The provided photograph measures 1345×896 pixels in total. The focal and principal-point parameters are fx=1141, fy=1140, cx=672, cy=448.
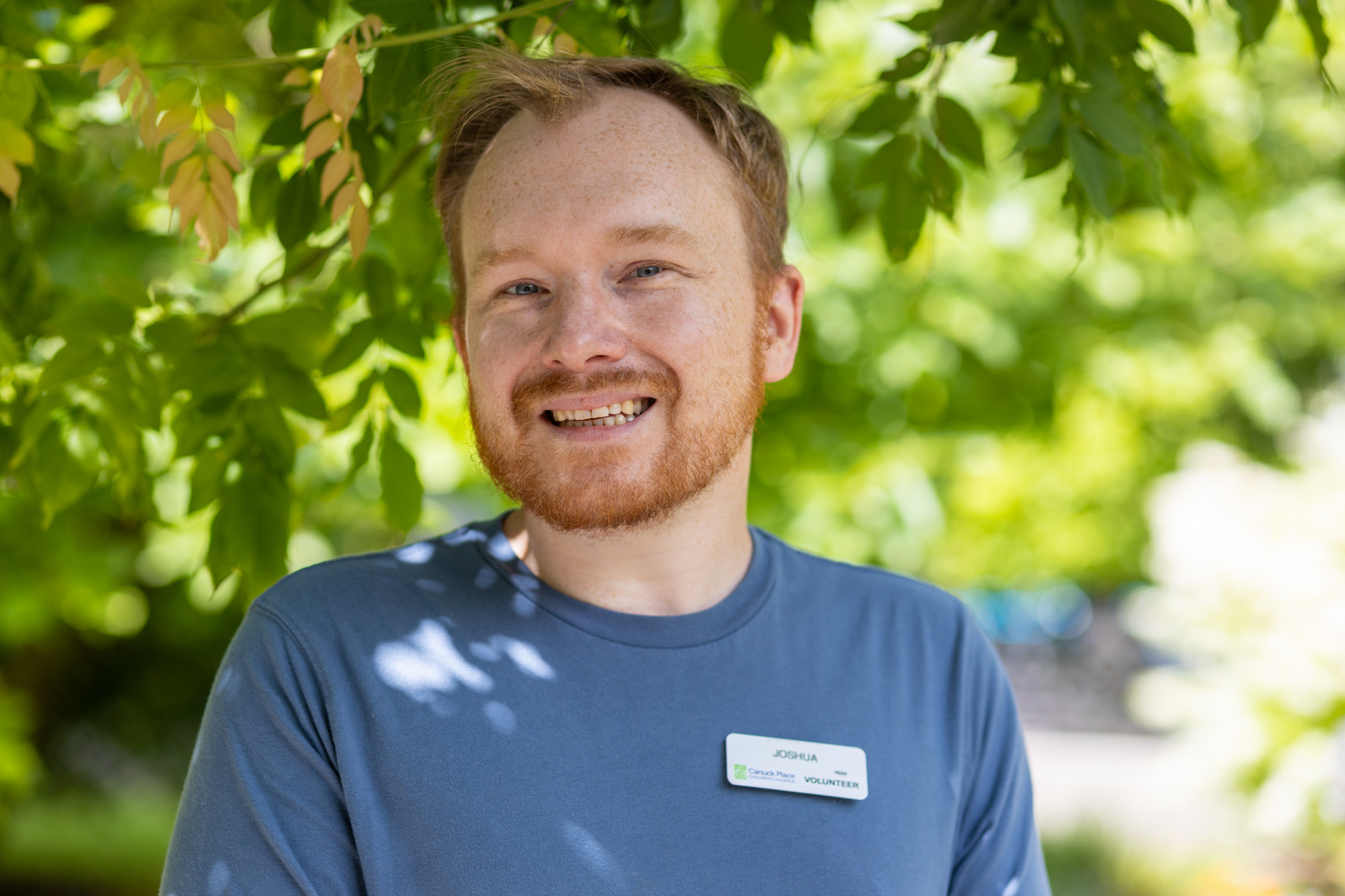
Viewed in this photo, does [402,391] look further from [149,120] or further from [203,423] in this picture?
[149,120]

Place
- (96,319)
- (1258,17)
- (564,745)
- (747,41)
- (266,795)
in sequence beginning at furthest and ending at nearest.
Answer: (747,41) → (96,319) → (1258,17) → (564,745) → (266,795)

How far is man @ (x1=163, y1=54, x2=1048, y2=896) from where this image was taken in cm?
142

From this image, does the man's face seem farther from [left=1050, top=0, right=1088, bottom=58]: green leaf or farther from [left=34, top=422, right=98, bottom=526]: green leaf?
[left=34, top=422, right=98, bottom=526]: green leaf

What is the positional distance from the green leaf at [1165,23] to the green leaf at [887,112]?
0.38 metres

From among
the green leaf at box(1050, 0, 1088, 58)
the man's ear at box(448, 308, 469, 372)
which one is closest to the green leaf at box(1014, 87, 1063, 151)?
the green leaf at box(1050, 0, 1088, 58)

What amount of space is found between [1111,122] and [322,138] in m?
1.11

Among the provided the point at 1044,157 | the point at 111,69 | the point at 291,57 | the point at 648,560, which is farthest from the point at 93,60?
the point at 1044,157

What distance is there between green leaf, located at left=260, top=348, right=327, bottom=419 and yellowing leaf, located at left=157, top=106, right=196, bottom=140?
0.50 metres

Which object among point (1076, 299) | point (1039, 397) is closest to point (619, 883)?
point (1039, 397)

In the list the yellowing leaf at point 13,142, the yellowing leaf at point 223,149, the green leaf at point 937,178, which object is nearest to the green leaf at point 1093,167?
the green leaf at point 937,178

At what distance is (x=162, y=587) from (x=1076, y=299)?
14.3ft

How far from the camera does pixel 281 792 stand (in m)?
1.39

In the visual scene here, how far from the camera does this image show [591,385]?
1530 millimetres

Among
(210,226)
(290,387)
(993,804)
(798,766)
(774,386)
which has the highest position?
(210,226)
